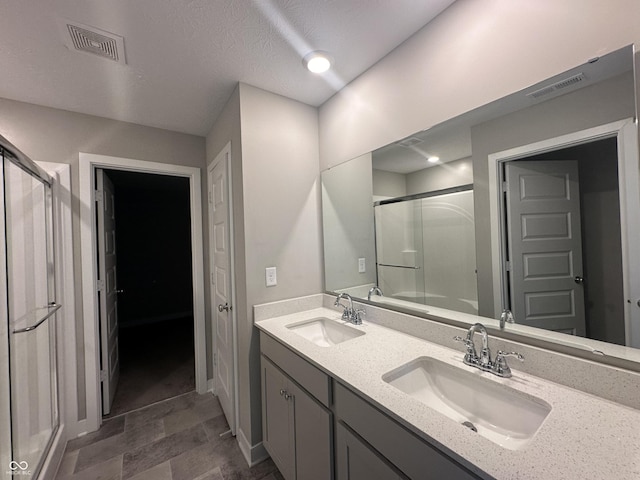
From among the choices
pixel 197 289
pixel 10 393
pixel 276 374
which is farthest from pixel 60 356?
pixel 276 374

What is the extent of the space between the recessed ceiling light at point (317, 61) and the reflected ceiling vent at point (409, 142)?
64cm

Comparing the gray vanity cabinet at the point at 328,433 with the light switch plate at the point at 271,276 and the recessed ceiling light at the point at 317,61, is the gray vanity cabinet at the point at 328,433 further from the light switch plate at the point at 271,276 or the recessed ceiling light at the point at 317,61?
the recessed ceiling light at the point at 317,61

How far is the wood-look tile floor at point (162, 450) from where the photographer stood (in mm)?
1621

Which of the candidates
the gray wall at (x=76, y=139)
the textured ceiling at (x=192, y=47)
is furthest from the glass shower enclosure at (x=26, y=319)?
the textured ceiling at (x=192, y=47)

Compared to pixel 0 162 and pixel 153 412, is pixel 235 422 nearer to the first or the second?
pixel 153 412

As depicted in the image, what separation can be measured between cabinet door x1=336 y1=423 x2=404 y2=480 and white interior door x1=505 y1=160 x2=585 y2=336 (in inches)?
30.1

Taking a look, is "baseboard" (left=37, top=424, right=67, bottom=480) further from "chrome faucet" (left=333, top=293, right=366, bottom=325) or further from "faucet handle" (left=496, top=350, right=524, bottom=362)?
"faucet handle" (left=496, top=350, right=524, bottom=362)

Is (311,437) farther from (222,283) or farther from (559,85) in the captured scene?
(559,85)

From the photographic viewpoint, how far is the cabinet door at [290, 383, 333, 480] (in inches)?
43.1

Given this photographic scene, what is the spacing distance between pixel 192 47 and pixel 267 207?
0.95 m

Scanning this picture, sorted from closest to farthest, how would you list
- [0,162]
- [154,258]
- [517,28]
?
[517,28], [0,162], [154,258]

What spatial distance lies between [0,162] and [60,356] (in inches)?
57.0

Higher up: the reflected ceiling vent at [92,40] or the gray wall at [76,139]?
the reflected ceiling vent at [92,40]

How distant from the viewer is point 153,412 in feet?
7.27
